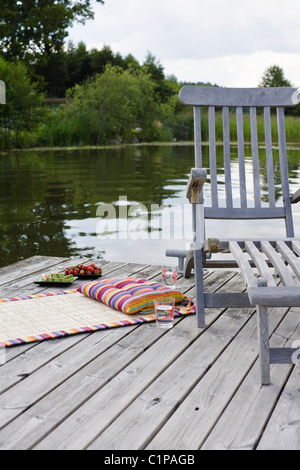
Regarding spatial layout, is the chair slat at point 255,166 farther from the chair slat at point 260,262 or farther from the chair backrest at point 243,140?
the chair slat at point 260,262

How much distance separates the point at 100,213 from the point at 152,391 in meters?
5.41

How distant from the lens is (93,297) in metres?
2.79

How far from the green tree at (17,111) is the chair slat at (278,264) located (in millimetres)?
16497

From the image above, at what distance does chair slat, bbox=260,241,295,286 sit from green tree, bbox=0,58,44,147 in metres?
16.5

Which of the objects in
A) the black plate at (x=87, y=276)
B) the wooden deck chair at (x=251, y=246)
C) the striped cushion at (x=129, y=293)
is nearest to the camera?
the wooden deck chair at (x=251, y=246)

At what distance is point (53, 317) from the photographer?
8.30 ft

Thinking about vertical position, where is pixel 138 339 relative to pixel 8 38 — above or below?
below

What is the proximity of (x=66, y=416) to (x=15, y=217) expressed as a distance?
5.43m

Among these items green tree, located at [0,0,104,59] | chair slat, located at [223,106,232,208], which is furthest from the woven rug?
green tree, located at [0,0,104,59]

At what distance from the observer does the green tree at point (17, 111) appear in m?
Result: 18.2

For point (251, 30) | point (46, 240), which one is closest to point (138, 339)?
point (46, 240)

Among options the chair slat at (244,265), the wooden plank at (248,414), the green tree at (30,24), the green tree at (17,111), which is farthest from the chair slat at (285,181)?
the green tree at (30,24)

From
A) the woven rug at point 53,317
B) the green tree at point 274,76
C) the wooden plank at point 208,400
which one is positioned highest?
the green tree at point 274,76
